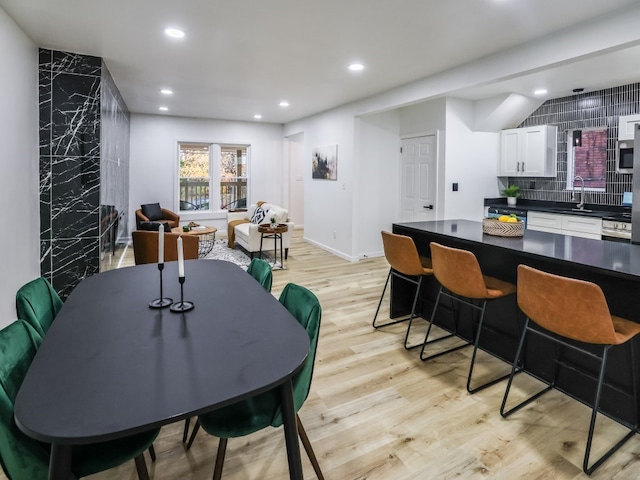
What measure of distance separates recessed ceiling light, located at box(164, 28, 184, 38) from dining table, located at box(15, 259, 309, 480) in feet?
7.58

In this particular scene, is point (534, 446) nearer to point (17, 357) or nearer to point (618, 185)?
point (17, 357)

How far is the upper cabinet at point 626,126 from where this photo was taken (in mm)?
4617

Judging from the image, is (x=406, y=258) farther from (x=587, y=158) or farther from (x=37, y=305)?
(x=587, y=158)

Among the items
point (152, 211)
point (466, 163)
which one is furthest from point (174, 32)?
point (152, 211)

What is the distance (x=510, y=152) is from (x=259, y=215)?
411 cm

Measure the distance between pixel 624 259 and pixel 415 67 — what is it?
9.21 ft

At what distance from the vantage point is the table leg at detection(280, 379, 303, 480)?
133 cm

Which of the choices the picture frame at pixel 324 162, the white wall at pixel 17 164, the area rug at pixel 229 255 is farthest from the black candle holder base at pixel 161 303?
the picture frame at pixel 324 162

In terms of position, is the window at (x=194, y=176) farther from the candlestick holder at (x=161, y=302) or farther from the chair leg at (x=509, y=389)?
the chair leg at (x=509, y=389)

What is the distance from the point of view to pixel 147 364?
1243mm

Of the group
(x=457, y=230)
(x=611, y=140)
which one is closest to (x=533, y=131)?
(x=611, y=140)

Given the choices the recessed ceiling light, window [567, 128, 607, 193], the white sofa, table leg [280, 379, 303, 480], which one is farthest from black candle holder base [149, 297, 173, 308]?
window [567, 128, 607, 193]

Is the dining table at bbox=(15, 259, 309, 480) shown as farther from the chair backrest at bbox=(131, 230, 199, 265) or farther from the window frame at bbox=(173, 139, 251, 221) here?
the window frame at bbox=(173, 139, 251, 221)

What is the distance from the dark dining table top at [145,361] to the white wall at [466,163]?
4.27 meters
